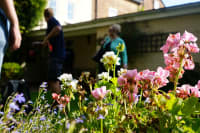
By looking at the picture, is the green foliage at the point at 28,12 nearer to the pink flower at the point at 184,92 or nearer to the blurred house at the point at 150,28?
the blurred house at the point at 150,28

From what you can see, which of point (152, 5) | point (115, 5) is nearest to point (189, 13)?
point (115, 5)

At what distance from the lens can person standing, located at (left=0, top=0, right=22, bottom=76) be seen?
1.79 meters

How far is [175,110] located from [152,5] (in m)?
24.1

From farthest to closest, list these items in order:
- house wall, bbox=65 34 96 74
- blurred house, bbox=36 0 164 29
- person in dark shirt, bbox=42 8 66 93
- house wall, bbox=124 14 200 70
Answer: blurred house, bbox=36 0 164 29
house wall, bbox=65 34 96 74
house wall, bbox=124 14 200 70
person in dark shirt, bbox=42 8 66 93

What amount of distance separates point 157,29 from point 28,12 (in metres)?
6.89

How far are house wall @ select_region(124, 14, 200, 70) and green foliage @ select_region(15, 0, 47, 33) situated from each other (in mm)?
5570

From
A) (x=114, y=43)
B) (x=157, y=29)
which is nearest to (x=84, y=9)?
(x=157, y=29)

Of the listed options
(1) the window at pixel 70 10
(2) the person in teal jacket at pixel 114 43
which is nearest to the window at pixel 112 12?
(1) the window at pixel 70 10

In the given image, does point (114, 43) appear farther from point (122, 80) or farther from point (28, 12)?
point (28, 12)

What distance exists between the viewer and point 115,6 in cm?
1836

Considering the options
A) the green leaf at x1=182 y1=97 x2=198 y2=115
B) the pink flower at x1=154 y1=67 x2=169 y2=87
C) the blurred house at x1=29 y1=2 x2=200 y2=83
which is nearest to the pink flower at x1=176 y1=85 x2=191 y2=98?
the pink flower at x1=154 y1=67 x2=169 y2=87

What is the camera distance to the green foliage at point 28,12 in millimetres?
11773

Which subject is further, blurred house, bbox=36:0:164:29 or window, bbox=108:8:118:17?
window, bbox=108:8:118:17

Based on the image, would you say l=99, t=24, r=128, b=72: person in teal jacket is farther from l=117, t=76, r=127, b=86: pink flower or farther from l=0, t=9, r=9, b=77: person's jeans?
l=117, t=76, r=127, b=86: pink flower
